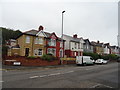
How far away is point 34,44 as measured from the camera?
31.4 metres

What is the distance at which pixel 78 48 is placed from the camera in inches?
1759

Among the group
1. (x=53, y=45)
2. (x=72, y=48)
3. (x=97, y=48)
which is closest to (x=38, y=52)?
(x=53, y=45)

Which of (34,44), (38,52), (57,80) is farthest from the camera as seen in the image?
(38,52)

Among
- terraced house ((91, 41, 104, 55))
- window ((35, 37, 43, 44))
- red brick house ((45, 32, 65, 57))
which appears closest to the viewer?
window ((35, 37, 43, 44))

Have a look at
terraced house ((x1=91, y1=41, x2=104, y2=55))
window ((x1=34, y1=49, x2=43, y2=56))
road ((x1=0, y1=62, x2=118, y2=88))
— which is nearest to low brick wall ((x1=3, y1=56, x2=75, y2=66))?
window ((x1=34, y1=49, x2=43, y2=56))

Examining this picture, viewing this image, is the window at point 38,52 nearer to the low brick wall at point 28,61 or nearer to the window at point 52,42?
the window at point 52,42

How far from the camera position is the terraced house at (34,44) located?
1188 inches

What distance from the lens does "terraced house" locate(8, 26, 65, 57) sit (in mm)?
30172

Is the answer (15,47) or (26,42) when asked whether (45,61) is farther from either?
(15,47)

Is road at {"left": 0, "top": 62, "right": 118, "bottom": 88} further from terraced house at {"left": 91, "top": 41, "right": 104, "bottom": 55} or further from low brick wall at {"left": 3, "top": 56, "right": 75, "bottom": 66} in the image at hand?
terraced house at {"left": 91, "top": 41, "right": 104, "bottom": 55}

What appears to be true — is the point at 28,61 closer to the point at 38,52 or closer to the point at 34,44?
the point at 34,44

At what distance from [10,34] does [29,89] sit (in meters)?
53.3

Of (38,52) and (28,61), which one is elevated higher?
(38,52)

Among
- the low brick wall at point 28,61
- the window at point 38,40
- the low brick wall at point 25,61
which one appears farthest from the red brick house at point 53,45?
the low brick wall at point 28,61
